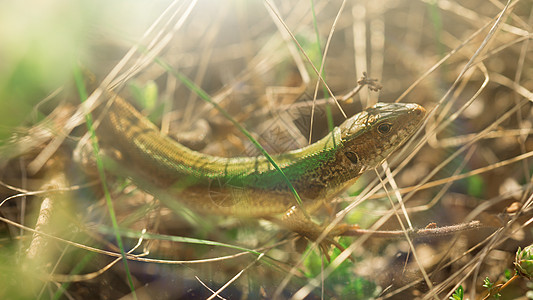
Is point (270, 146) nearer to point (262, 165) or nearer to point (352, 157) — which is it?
point (262, 165)

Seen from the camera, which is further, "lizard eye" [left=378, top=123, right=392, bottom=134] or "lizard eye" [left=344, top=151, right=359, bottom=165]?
"lizard eye" [left=344, top=151, right=359, bottom=165]

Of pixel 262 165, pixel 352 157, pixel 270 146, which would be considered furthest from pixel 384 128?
pixel 270 146

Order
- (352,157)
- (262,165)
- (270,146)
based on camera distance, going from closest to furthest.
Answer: (352,157) < (262,165) < (270,146)

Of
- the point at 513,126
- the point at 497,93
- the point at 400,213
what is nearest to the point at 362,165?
the point at 400,213

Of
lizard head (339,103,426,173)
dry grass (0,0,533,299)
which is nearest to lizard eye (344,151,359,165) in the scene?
lizard head (339,103,426,173)

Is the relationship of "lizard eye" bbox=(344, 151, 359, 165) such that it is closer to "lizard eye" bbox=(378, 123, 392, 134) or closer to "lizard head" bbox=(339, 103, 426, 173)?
"lizard head" bbox=(339, 103, 426, 173)

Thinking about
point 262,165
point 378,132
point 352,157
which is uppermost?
point 378,132

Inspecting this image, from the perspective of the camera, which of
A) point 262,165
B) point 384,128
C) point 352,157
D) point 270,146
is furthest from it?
point 270,146

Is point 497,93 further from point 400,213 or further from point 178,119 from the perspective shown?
point 178,119

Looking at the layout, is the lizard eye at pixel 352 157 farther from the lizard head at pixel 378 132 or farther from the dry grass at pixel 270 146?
the dry grass at pixel 270 146
